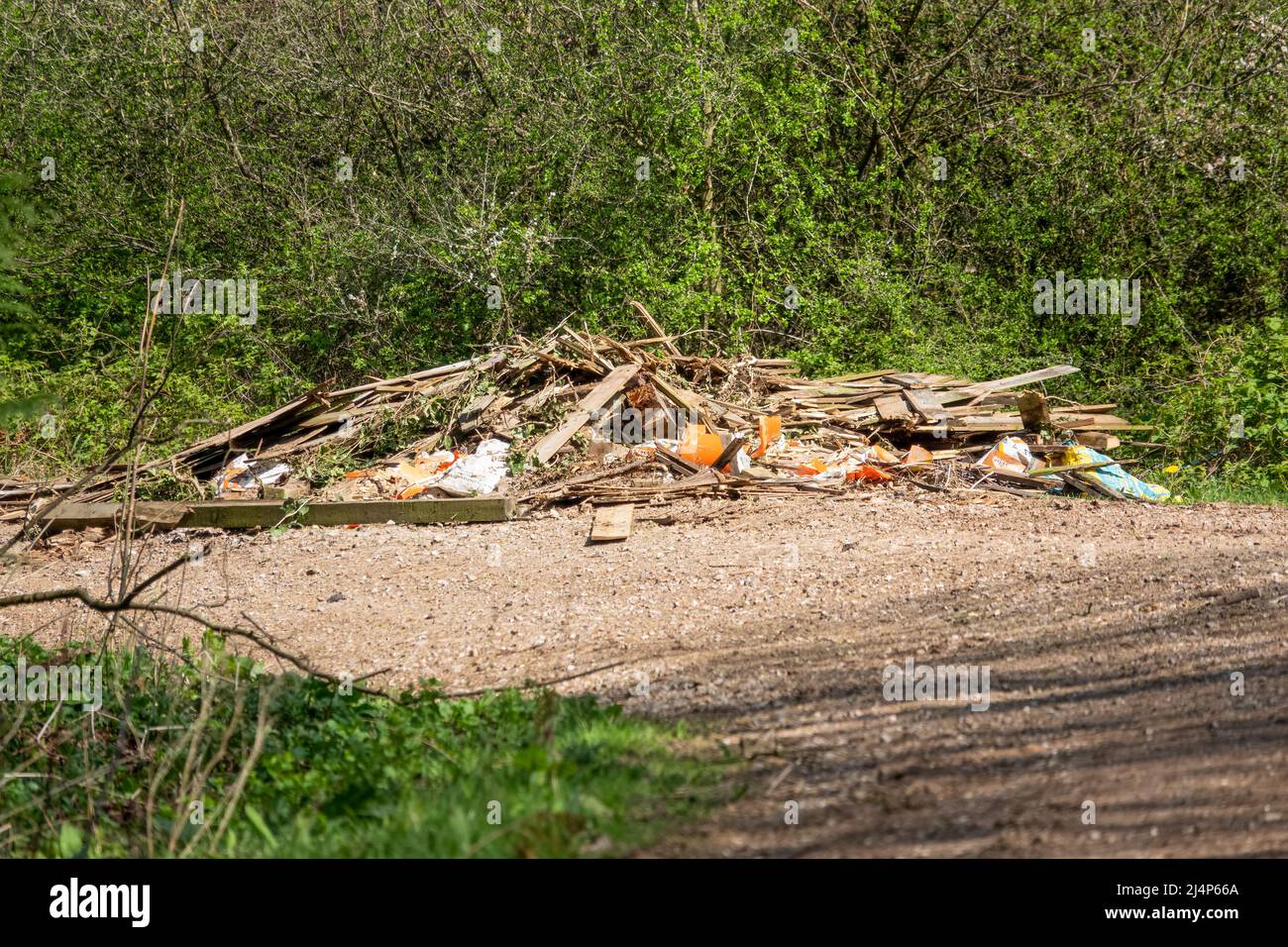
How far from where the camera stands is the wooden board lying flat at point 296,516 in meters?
9.91

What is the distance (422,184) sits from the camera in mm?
16828

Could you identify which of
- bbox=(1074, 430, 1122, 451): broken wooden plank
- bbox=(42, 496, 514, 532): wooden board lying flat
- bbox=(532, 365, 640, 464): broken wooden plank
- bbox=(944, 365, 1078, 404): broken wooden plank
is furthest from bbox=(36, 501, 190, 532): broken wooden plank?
bbox=(1074, 430, 1122, 451): broken wooden plank

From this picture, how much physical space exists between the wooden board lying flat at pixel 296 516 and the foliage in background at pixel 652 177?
3.90 metres

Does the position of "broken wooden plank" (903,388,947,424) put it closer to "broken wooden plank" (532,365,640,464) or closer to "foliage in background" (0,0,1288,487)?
"broken wooden plank" (532,365,640,464)

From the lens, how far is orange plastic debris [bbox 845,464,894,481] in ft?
34.1

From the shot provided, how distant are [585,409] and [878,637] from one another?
19.0 ft

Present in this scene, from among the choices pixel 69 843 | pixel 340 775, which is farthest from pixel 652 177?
pixel 69 843

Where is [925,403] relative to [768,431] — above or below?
above

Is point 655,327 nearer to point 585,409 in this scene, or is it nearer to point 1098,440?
point 585,409

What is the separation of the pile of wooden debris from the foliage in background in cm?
290

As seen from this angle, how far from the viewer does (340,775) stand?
456 centimetres

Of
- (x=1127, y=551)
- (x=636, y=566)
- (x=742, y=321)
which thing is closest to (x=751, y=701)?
(x=636, y=566)

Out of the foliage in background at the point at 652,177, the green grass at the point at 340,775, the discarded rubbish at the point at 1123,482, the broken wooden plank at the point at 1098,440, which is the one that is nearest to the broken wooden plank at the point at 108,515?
the foliage in background at the point at 652,177

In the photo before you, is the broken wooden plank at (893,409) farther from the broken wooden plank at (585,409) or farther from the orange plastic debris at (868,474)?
the broken wooden plank at (585,409)
